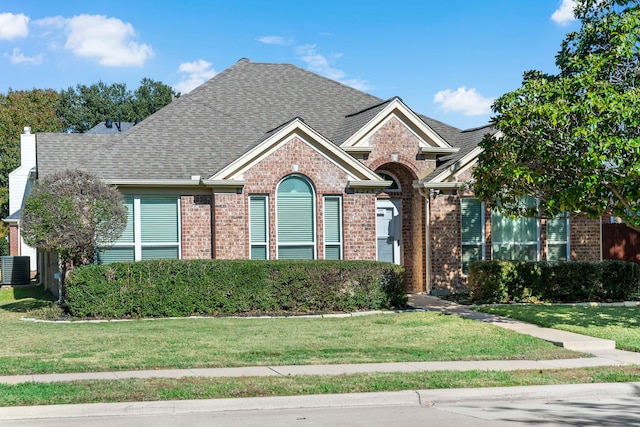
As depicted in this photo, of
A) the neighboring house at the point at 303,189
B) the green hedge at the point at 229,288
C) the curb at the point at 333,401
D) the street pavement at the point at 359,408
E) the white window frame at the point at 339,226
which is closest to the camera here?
the street pavement at the point at 359,408

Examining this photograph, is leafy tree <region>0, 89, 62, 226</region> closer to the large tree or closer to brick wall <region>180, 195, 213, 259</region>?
brick wall <region>180, 195, 213, 259</region>

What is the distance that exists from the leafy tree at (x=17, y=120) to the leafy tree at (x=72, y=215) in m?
39.4

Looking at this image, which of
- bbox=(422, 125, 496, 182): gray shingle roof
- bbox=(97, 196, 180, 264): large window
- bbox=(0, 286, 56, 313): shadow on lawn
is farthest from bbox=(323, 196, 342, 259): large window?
bbox=(0, 286, 56, 313): shadow on lawn

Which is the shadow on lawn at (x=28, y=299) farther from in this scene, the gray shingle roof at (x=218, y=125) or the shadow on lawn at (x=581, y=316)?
the shadow on lawn at (x=581, y=316)

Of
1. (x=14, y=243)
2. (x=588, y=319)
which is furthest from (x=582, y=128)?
(x=14, y=243)

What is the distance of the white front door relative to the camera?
24.2m

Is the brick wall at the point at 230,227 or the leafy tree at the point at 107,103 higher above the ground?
the leafy tree at the point at 107,103

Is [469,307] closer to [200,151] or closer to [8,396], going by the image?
[200,151]

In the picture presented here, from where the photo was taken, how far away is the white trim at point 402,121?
22922mm

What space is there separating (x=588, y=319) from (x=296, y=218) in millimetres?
8065

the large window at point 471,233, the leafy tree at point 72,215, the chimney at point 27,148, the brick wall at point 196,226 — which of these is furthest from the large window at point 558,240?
the chimney at point 27,148

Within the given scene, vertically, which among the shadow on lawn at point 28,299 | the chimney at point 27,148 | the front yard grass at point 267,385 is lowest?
the front yard grass at point 267,385

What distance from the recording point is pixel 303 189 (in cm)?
2188

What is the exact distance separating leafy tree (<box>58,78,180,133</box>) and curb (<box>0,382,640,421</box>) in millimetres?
66141
